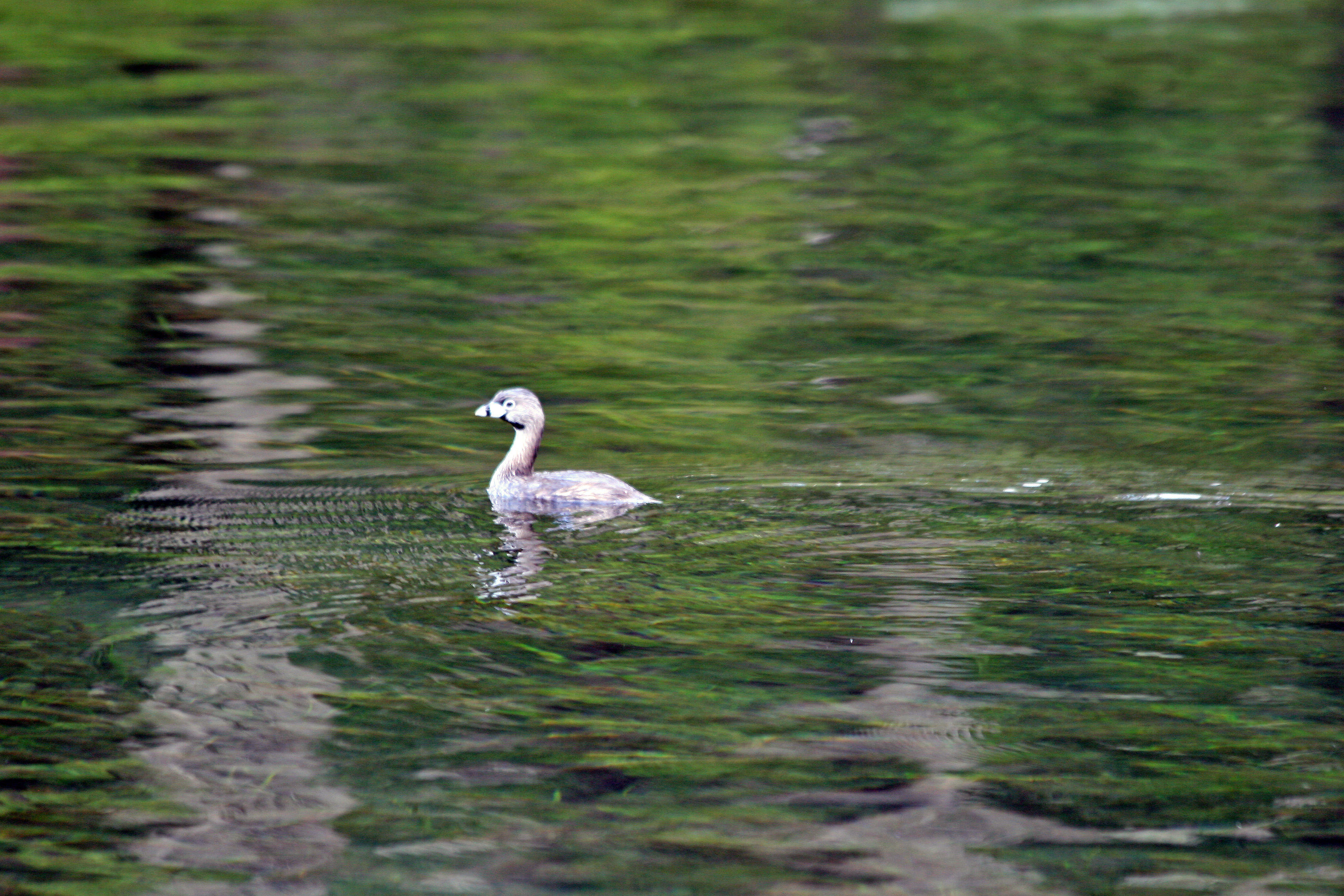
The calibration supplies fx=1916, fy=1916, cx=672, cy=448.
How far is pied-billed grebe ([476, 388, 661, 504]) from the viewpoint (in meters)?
8.80

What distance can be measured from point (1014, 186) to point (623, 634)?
1134 centimetres

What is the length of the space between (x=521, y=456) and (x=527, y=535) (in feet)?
3.29

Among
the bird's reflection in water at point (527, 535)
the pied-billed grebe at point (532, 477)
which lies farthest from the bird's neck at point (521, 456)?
the bird's reflection in water at point (527, 535)

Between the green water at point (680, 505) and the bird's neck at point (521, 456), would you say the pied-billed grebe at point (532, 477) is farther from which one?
the green water at point (680, 505)

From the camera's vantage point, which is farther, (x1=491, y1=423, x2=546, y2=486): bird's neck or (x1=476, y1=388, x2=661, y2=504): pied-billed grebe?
(x1=491, y1=423, x2=546, y2=486): bird's neck

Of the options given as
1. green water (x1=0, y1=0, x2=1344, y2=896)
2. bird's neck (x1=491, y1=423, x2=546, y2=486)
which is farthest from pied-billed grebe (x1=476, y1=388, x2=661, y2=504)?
green water (x1=0, y1=0, x2=1344, y2=896)

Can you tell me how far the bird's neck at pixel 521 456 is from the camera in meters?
9.16

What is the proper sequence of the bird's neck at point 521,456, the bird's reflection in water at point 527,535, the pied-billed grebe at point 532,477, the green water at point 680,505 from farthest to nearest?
the bird's neck at point 521,456 < the pied-billed grebe at point 532,477 < the bird's reflection in water at point 527,535 < the green water at point 680,505

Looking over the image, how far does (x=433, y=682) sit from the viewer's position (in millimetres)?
6648

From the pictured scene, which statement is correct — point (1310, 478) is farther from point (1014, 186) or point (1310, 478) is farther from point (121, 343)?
point (1014, 186)

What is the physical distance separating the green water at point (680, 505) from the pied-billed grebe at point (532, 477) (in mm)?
193

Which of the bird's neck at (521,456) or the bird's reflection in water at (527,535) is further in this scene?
the bird's neck at (521,456)

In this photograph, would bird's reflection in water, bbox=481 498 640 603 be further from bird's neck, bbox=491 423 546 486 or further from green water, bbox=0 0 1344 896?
bird's neck, bbox=491 423 546 486

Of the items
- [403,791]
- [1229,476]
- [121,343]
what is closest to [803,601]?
[403,791]
